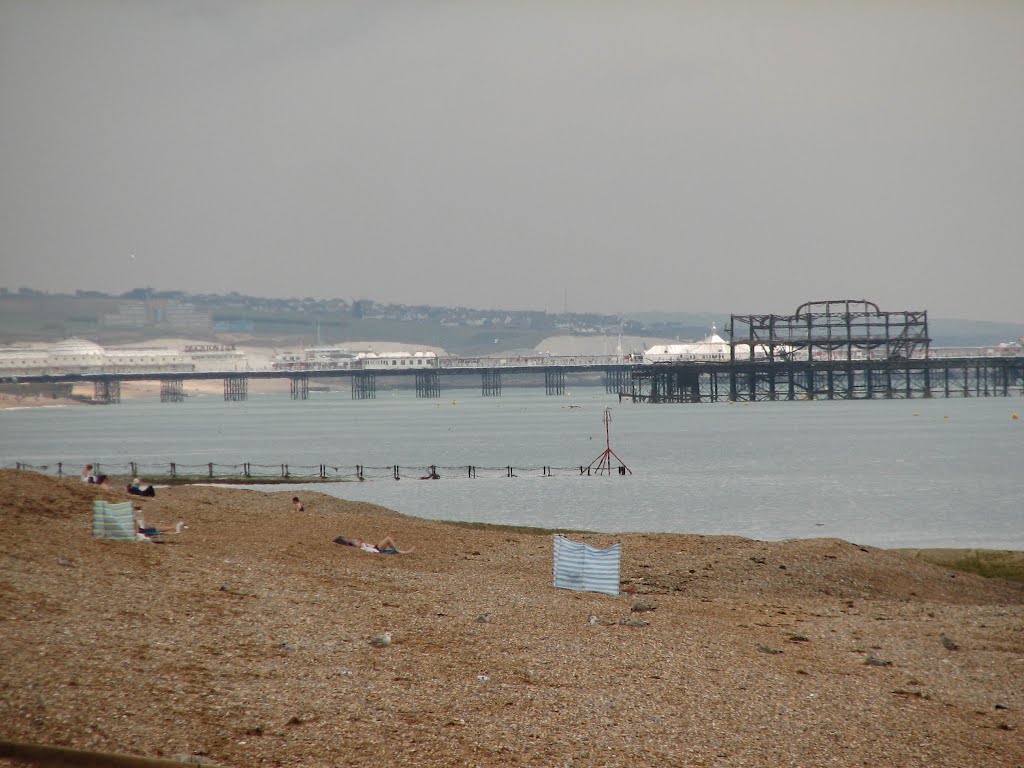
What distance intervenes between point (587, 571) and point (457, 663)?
7.28 metres

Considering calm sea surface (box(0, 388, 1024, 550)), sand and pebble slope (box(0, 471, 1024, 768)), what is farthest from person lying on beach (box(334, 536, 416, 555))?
calm sea surface (box(0, 388, 1024, 550))

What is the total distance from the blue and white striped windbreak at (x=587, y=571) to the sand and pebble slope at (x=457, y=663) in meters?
0.48

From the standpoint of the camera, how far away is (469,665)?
12.8m

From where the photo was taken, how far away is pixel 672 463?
238ft

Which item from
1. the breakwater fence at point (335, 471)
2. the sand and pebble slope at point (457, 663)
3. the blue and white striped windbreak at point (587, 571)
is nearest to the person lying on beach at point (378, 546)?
the sand and pebble slope at point (457, 663)

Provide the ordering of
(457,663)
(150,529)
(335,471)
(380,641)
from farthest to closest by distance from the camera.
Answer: (335,471)
(150,529)
(380,641)
(457,663)

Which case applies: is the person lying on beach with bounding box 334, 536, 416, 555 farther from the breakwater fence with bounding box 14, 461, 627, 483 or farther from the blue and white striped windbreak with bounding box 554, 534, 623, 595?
the breakwater fence with bounding box 14, 461, 627, 483

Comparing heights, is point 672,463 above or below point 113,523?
below

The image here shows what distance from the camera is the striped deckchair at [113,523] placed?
18.8m

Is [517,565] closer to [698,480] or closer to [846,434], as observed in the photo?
[698,480]

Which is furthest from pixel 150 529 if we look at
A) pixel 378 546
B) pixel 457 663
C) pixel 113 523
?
pixel 457 663

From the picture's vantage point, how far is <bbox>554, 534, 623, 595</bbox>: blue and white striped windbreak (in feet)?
65.1

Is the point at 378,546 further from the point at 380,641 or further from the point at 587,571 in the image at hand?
the point at 380,641

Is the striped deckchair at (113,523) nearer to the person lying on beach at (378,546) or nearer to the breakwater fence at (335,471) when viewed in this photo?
the person lying on beach at (378,546)
